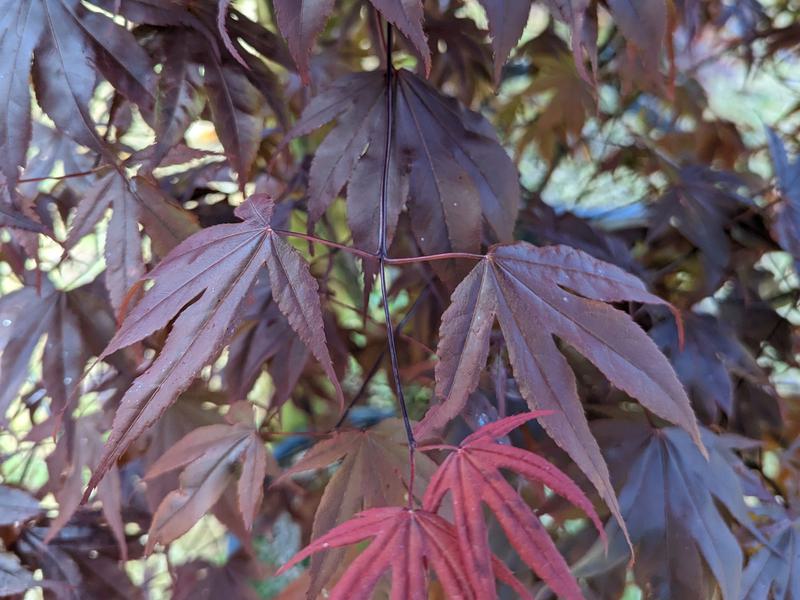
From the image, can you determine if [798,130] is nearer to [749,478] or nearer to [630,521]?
[749,478]

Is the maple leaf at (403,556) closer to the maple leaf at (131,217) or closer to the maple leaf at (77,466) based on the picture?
the maple leaf at (131,217)

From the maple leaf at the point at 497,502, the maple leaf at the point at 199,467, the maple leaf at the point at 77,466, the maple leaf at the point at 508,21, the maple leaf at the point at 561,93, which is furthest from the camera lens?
the maple leaf at the point at 561,93

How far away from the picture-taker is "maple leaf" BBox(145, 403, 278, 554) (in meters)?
0.55

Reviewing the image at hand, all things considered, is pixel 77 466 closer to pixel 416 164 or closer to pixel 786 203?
pixel 416 164

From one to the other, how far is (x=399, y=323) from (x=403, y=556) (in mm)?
302

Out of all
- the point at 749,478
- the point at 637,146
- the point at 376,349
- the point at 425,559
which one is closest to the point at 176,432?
the point at 376,349

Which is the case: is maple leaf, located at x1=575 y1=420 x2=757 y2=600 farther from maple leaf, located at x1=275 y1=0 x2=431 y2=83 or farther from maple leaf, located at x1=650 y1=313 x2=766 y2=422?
maple leaf, located at x1=275 y1=0 x2=431 y2=83

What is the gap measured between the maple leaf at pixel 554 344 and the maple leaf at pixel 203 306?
8 cm

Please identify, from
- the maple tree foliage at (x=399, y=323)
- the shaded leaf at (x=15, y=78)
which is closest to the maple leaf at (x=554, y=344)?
the maple tree foliage at (x=399, y=323)

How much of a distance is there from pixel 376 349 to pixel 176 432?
32 centimetres

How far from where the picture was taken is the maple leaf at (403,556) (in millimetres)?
309

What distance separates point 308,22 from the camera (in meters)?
0.40

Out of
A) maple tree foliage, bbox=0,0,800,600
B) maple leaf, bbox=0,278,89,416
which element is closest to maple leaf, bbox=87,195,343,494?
maple tree foliage, bbox=0,0,800,600

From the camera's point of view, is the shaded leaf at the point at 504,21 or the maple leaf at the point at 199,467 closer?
the shaded leaf at the point at 504,21
